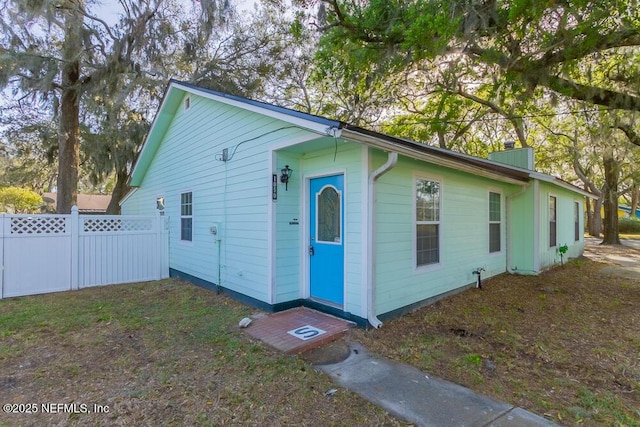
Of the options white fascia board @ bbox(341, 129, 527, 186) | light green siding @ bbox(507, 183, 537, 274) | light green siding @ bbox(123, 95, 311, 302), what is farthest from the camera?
light green siding @ bbox(507, 183, 537, 274)

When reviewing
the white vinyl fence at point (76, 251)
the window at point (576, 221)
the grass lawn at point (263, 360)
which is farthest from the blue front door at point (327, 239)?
the window at point (576, 221)

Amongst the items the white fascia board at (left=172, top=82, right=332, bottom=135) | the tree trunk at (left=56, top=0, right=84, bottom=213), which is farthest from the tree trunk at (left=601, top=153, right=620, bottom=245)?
the tree trunk at (left=56, top=0, right=84, bottom=213)

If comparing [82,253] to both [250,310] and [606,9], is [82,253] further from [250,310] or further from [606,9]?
[606,9]

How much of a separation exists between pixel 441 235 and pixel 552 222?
5735 millimetres

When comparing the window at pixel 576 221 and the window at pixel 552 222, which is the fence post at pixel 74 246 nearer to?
the window at pixel 552 222

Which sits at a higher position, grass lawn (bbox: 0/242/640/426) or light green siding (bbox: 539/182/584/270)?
light green siding (bbox: 539/182/584/270)

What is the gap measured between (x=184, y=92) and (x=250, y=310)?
5.37m

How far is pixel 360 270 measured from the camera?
4.56 meters

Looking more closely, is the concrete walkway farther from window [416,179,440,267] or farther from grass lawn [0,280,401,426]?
window [416,179,440,267]

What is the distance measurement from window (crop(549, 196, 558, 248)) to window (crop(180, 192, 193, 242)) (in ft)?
31.4

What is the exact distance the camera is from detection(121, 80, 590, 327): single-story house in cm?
466

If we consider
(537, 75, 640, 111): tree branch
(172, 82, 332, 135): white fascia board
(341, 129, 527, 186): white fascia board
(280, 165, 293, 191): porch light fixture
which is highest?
(537, 75, 640, 111): tree branch

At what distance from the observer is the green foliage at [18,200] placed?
21844 millimetres

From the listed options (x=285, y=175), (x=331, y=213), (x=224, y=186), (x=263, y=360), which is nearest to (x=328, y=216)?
(x=331, y=213)
